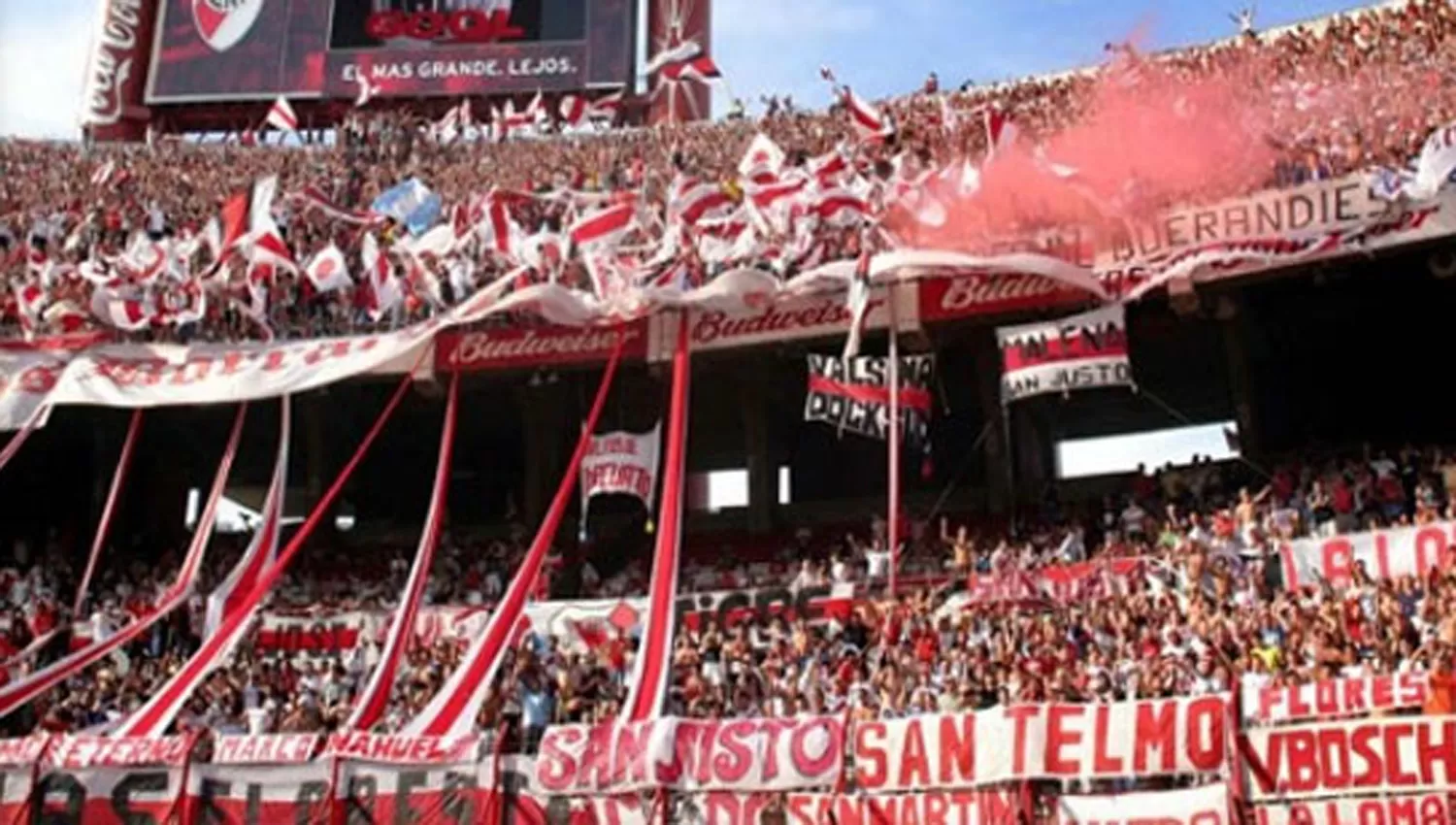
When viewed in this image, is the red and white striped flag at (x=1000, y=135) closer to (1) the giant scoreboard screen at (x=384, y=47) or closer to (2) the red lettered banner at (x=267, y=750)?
(2) the red lettered banner at (x=267, y=750)

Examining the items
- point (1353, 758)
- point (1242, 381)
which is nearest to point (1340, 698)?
point (1353, 758)

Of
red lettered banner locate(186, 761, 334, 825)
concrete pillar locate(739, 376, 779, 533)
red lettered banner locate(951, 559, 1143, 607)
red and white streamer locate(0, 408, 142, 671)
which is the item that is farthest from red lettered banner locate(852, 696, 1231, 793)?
concrete pillar locate(739, 376, 779, 533)

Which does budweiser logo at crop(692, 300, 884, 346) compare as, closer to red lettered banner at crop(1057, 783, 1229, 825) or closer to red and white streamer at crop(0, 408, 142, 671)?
red and white streamer at crop(0, 408, 142, 671)

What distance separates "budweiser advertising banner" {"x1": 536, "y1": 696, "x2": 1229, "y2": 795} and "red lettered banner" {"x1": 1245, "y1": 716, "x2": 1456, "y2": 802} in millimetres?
337

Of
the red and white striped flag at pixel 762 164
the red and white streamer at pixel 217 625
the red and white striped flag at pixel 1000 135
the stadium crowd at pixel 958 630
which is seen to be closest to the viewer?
the stadium crowd at pixel 958 630

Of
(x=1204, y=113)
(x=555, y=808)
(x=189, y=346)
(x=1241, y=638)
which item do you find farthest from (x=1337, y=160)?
(x=189, y=346)

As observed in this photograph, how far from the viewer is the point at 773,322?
23547 millimetres

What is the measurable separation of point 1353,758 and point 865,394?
10.2m

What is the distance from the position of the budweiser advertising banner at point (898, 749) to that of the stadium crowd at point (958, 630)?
43.9 inches

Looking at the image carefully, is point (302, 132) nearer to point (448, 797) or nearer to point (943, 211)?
point (943, 211)

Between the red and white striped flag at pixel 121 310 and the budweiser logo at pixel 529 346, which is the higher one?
the red and white striped flag at pixel 121 310

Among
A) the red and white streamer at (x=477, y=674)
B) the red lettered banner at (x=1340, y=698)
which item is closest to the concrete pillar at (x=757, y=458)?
the red and white streamer at (x=477, y=674)

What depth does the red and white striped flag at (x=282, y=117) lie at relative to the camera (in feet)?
134

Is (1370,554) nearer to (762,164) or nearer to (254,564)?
(762,164)
